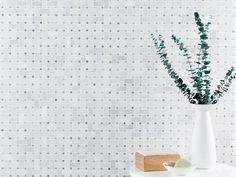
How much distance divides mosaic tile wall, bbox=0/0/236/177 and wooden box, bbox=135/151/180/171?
17 centimetres

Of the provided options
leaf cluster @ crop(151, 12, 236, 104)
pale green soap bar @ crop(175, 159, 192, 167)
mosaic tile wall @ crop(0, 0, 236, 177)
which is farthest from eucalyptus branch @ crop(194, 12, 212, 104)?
A: pale green soap bar @ crop(175, 159, 192, 167)

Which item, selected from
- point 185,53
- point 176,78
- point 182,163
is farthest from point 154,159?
point 185,53

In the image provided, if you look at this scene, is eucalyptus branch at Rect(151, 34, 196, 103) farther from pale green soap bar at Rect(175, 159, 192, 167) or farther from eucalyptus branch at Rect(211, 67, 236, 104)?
pale green soap bar at Rect(175, 159, 192, 167)

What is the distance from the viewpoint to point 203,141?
69.4 inches

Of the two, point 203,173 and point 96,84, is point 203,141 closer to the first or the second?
point 203,173

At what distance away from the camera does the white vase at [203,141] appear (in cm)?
176

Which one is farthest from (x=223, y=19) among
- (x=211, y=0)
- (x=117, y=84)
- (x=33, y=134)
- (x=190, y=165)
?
(x=33, y=134)

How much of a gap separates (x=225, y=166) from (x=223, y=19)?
24.9 inches

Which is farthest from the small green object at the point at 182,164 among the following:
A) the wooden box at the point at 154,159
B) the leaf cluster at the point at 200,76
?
the leaf cluster at the point at 200,76

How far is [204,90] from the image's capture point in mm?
1768

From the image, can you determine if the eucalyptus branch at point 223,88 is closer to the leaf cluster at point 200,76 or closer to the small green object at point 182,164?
the leaf cluster at point 200,76

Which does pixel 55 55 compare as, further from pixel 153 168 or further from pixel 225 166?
pixel 225 166

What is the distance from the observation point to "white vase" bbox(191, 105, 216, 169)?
1757mm

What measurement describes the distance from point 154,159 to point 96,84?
1.40 feet
